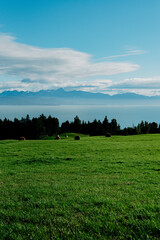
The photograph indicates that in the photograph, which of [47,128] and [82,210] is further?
[47,128]

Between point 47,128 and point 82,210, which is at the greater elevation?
point 47,128

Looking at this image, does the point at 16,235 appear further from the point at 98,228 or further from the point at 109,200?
the point at 109,200

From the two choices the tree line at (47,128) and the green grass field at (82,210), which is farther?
the tree line at (47,128)

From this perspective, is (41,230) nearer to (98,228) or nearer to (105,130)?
(98,228)

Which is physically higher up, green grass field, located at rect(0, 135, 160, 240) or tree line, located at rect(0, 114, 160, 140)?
tree line, located at rect(0, 114, 160, 140)

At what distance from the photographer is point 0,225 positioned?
17.8 ft

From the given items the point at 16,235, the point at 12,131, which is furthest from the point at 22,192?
the point at 12,131


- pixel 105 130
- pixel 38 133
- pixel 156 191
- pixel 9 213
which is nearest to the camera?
pixel 9 213

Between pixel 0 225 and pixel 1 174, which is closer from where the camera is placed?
pixel 0 225

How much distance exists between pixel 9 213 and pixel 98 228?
274 cm

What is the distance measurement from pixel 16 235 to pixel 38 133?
9364cm

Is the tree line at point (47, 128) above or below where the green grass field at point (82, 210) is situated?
above

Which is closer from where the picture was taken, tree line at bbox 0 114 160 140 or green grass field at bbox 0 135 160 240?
green grass field at bbox 0 135 160 240

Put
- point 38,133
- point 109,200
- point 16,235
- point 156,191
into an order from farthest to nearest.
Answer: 1. point 38,133
2. point 156,191
3. point 109,200
4. point 16,235
